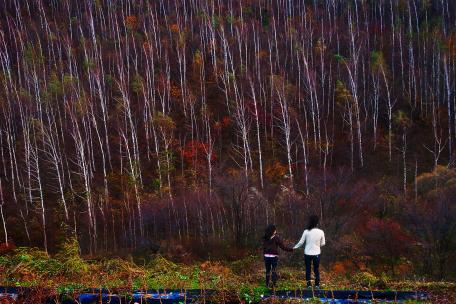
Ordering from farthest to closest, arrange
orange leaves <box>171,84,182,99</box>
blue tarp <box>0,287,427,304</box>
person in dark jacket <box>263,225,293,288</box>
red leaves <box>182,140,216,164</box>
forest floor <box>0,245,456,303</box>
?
orange leaves <box>171,84,182,99</box>, red leaves <box>182,140,216,164</box>, person in dark jacket <box>263,225,293,288</box>, forest floor <box>0,245,456,303</box>, blue tarp <box>0,287,427,304</box>

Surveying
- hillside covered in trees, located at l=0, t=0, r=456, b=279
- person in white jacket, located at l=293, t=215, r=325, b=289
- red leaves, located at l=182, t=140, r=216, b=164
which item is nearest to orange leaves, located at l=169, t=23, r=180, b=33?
hillside covered in trees, located at l=0, t=0, r=456, b=279

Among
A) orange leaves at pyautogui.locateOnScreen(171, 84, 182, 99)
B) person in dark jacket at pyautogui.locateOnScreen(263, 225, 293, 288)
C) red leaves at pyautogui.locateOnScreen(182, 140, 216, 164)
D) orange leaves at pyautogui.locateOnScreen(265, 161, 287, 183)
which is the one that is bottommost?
orange leaves at pyautogui.locateOnScreen(265, 161, 287, 183)

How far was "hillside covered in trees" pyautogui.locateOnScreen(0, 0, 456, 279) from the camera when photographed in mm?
21359

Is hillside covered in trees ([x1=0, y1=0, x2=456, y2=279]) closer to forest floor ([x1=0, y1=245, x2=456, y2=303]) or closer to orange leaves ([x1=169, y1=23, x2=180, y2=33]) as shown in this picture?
orange leaves ([x1=169, y1=23, x2=180, y2=33])

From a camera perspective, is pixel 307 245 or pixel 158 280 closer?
pixel 307 245

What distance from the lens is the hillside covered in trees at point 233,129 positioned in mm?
21359

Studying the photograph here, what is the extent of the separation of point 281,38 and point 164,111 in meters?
15.3

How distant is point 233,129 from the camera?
3606 cm

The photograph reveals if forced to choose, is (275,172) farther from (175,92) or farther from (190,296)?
(190,296)

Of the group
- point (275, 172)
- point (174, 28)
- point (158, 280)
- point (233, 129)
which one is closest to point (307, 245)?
point (158, 280)

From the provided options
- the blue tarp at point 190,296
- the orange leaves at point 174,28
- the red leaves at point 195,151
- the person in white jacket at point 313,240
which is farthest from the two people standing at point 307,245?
the orange leaves at point 174,28

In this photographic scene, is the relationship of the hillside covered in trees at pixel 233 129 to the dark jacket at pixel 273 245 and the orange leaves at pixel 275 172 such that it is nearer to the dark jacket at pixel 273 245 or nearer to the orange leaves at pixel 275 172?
the orange leaves at pixel 275 172

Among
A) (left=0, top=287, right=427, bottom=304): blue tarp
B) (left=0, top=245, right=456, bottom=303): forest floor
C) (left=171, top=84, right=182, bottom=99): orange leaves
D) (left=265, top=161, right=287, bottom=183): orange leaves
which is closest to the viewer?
(left=0, top=287, right=427, bottom=304): blue tarp

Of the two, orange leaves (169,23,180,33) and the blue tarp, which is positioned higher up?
orange leaves (169,23,180,33)
